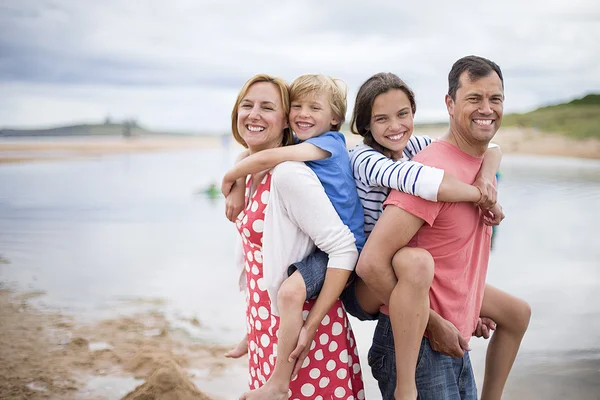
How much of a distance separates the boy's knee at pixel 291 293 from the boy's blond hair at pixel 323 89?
2.29 feet

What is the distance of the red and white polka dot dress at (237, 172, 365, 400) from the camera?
2.11 metres

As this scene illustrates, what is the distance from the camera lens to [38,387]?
3.74 metres

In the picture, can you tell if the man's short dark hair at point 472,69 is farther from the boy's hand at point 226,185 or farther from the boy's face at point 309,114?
the boy's hand at point 226,185

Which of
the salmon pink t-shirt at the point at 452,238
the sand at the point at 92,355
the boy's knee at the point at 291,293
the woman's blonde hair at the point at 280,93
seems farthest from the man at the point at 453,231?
the sand at the point at 92,355

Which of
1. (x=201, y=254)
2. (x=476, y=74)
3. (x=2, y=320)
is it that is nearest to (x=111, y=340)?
(x=2, y=320)

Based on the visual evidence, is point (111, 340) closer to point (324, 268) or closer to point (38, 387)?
point (38, 387)

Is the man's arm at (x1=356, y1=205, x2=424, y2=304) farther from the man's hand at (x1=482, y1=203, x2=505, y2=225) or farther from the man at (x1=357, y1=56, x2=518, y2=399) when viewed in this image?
the man's hand at (x1=482, y1=203, x2=505, y2=225)

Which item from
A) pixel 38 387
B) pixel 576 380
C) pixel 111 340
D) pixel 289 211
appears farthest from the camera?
pixel 111 340

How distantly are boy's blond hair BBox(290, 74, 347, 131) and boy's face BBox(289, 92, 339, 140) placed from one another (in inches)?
0.7

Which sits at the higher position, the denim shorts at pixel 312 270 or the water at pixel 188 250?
the denim shorts at pixel 312 270

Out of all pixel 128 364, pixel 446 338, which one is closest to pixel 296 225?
pixel 446 338

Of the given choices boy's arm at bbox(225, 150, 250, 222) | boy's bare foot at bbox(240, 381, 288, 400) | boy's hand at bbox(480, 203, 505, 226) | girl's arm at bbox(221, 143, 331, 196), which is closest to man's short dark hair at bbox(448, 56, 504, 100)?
boy's hand at bbox(480, 203, 505, 226)

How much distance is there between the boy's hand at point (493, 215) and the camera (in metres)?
2.09

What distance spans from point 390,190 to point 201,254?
7136mm
